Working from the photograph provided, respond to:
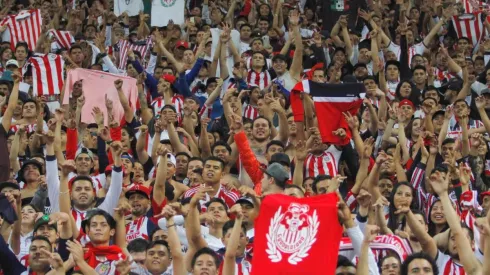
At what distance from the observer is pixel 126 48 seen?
1855 centimetres

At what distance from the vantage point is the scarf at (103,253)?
10752mm

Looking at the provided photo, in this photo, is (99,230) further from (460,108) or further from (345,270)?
(460,108)

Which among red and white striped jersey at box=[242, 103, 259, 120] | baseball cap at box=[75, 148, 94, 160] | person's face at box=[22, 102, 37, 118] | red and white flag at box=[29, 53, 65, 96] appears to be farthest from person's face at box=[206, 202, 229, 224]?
red and white flag at box=[29, 53, 65, 96]

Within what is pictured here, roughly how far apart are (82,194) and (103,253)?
1211 mm

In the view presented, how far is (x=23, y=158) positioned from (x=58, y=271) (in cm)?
455

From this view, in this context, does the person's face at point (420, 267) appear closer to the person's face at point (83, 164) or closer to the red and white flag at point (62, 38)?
the person's face at point (83, 164)

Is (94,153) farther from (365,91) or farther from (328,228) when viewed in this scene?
(328,228)

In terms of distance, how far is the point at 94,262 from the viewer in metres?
10.8

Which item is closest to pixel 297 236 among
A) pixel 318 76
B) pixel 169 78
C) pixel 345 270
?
pixel 345 270

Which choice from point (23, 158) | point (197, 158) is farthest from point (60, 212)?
point (23, 158)

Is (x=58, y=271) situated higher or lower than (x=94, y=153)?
lower

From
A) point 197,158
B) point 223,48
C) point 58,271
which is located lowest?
point 58,271

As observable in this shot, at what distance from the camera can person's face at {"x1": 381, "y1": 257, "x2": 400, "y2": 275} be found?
10031 millimetres

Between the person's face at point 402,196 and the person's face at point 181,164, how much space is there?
2612 millimetres
